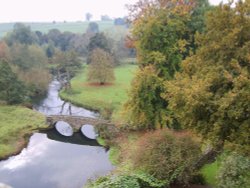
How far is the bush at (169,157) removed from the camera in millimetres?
22578

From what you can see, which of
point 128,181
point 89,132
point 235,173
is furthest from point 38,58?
point 235,173

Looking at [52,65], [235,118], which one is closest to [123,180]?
[235,118]

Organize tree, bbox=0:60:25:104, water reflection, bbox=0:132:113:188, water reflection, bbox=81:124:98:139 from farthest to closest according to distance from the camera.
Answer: tree, bbox=0:60:25:104 → water reflection, bbox=81:124:98:139 → water reflection, bbox=0:132:113:188

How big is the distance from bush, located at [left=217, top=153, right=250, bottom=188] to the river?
39.4ft

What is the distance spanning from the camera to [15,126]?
44.0 meters

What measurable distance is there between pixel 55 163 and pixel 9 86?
18.9 m

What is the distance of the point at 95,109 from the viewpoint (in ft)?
181

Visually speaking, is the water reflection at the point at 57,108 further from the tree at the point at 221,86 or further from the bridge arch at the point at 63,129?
the tree at the point at 221,86

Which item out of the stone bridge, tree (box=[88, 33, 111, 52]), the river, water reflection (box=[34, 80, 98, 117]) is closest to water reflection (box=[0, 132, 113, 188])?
the river

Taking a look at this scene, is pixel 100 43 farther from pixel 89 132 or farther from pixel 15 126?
pixel 15 126

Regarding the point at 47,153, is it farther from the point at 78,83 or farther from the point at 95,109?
the point at 78,83

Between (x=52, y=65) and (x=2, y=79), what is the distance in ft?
150

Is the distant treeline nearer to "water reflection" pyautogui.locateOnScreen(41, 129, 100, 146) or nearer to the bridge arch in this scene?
the bridge arch

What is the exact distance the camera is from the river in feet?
107
